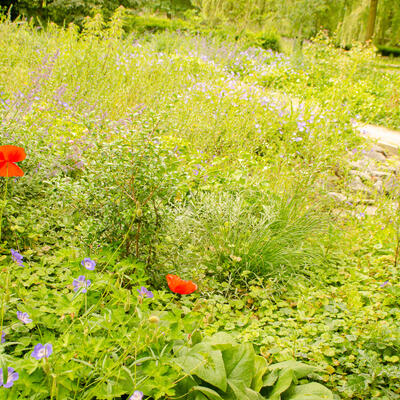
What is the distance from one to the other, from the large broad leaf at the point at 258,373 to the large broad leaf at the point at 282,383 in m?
0.06

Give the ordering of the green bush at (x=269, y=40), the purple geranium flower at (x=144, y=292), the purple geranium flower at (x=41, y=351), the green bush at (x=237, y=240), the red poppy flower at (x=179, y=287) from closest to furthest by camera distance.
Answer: the purple geranium flower at (x=41, y=351) < the red poppy flower at (x=179, y=287) < the purple geranium flower at (x=144, y=292) < the green bush at (x=237, y=240) < the green bush at (x=269, y=40)

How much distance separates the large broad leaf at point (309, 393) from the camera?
162 centimetres

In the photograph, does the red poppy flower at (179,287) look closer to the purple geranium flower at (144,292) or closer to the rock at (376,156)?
the purple geranium flower at (144,292)

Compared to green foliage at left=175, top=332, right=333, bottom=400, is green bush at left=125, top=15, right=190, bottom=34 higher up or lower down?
higher up

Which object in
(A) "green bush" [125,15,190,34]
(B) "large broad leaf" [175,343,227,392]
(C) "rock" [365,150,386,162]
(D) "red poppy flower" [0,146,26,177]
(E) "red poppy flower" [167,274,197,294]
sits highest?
(A) "green bush" [125,15,190,34]

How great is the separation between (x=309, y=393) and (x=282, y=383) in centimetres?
13

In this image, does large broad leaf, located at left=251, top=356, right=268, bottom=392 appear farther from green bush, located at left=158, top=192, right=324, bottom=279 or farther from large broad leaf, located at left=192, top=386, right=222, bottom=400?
green bush, located at left=158, top=192, right=324, bottom=279

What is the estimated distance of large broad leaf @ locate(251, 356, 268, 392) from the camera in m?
1.64

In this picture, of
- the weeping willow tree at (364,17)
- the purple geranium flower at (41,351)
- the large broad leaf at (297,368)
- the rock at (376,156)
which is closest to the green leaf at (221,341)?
the large broad leaf at (297,368)

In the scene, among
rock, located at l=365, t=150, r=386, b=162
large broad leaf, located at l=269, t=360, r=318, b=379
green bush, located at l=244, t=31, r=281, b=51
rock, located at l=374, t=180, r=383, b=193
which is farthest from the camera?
green bush, located at l=244, t=31, r=281, b=51

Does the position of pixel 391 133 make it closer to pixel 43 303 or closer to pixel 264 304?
pixel 264 304

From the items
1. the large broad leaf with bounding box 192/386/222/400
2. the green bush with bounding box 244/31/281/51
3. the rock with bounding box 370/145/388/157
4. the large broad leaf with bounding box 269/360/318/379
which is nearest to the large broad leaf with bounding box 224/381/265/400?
the large broad leaf with bounding box 192/386/222/400

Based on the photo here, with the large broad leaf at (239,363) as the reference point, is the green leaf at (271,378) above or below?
below

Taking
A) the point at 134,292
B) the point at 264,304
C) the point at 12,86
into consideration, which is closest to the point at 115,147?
the point at 134,292
